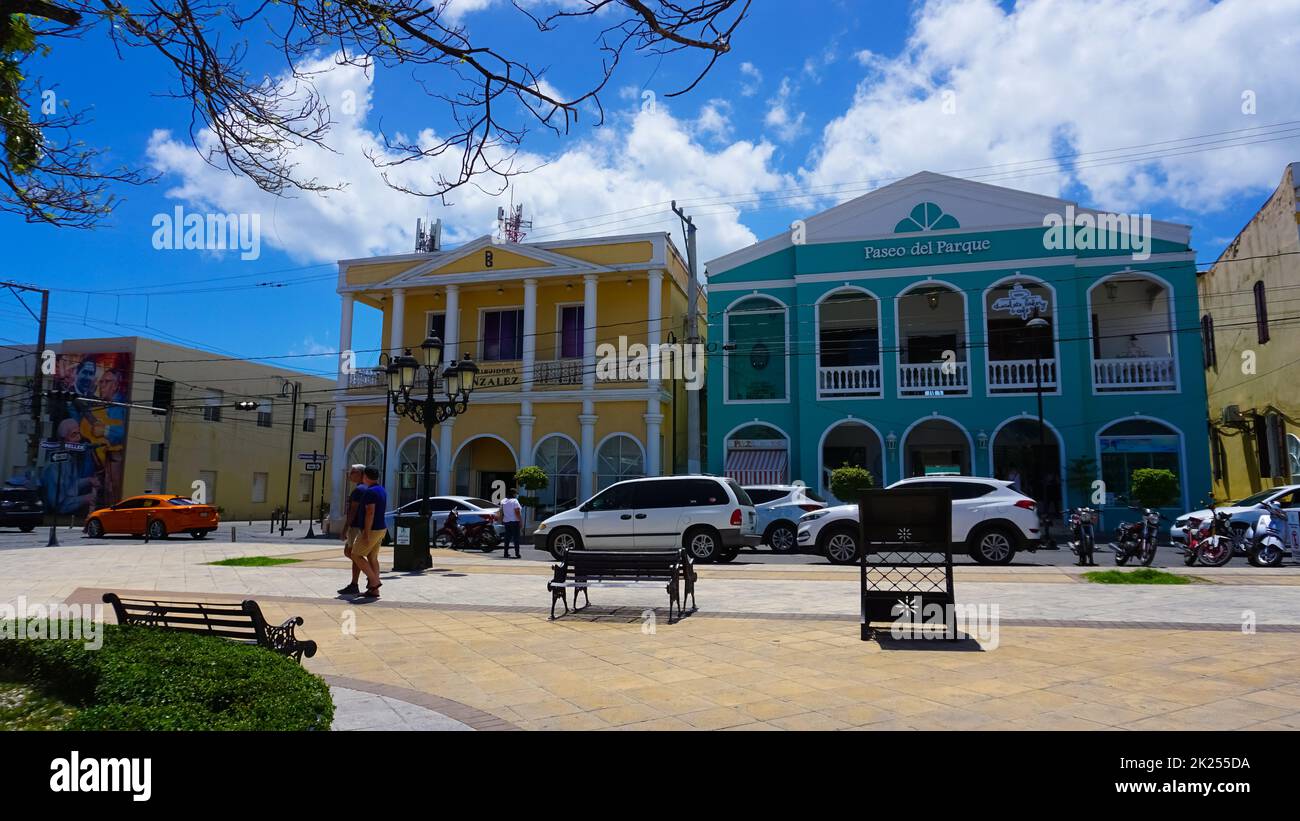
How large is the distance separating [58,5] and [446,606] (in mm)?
7149

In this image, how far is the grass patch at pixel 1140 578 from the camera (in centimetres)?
1155

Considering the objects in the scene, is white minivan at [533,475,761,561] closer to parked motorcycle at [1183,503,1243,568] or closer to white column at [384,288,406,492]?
parked motorcycle at [1183,503,1243,568]

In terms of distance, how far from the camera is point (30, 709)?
4395 mm

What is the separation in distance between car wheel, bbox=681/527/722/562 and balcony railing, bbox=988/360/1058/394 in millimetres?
11828

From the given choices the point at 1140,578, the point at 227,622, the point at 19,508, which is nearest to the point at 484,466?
the point at 19,508

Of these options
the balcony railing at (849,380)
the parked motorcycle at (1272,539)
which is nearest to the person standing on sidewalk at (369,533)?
the parked motorcycle at (1272,539)

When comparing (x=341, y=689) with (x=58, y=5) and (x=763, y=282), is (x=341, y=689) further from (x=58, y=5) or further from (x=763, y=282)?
(x=763, y=282)

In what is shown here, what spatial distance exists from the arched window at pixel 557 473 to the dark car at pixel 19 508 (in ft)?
64.5

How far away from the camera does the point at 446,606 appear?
9.73 m

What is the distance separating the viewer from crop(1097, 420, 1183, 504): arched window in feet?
71.7

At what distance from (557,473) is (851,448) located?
9779 mm

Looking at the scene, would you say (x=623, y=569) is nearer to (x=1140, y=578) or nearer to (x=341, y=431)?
(x=1140, y=578)

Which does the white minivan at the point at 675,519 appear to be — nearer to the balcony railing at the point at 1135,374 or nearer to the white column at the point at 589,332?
the white column at the point at 589,332

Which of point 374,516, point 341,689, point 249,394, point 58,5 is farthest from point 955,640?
point 249,394
